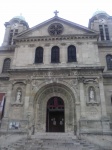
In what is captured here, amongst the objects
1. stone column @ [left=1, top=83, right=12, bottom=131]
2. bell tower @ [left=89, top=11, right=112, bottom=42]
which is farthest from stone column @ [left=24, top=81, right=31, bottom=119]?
bell tower @ [left=89, top=11, right=112, bottom=42]

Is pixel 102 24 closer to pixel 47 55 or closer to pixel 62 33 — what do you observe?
pixel 62 33

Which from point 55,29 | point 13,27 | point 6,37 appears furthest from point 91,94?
point 13,27

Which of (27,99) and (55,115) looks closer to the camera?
(27,99)

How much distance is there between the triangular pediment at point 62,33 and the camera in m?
24.8

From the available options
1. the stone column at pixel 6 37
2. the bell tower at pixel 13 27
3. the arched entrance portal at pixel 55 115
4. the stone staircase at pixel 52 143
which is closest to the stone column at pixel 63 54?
the arched entrance portal at pixel 55 115

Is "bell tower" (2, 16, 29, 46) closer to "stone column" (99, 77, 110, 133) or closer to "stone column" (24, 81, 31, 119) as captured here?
"stone column" (24, 81, 31, 119)

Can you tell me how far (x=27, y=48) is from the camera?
80.0 feet

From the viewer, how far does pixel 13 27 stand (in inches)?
1276

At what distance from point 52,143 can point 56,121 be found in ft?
16.4

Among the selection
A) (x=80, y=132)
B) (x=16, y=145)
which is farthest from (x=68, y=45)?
(x=16, y=145)

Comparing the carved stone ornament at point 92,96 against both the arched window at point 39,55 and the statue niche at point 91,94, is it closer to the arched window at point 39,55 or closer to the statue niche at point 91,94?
the statue niche at point 91,94

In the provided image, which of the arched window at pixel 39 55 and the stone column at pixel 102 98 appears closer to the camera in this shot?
the stone column at pixel 102 98

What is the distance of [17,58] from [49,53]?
4207mm

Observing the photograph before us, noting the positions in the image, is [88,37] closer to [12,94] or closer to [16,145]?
[12,94]
